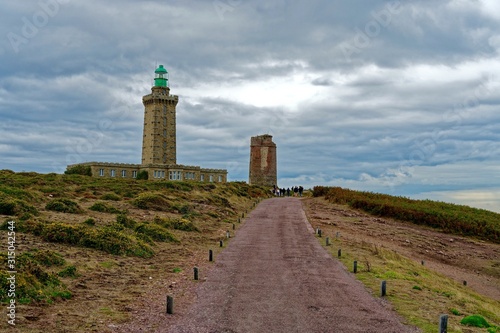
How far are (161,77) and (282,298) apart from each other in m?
84.4

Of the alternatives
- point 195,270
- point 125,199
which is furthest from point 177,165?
point 195,270

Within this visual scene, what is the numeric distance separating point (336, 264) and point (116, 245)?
9390 millimetres

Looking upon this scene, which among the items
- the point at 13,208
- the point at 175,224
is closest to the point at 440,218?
the point at 175,224

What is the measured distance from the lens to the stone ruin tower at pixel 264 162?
90.2m

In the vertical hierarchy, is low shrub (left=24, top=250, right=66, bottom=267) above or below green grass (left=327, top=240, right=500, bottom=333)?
above

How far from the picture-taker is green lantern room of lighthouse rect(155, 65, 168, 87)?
93000mm

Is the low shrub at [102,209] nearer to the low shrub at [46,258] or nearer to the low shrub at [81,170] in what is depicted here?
the low shrub at [46,258]

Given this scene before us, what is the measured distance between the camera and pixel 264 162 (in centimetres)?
9038

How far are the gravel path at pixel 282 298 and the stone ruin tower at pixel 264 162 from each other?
216ft

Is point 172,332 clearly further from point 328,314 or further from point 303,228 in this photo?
point 303,228

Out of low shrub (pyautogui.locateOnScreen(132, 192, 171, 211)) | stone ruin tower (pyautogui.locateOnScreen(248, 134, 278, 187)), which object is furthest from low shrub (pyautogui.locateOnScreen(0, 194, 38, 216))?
stone ruin tower (pyautogui.locateOnScreen(248, 134, 278, 187))

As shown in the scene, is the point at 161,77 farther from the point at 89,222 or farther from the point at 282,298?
the point at 282,298

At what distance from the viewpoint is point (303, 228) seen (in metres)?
32.9

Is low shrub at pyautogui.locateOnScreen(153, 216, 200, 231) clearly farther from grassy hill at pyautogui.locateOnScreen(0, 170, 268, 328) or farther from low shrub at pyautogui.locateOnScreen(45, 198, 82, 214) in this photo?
low shrub at pyautogui.locateOnScreen(45, 198, 82, 214)
